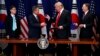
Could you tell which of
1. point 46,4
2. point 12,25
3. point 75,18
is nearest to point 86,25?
point 75,18

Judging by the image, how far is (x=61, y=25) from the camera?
6477 mm

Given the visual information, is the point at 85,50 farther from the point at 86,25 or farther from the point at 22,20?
the point at 22,20

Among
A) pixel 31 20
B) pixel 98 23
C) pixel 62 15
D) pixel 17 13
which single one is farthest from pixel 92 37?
pixel 17 13

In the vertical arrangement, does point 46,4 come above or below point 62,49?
above

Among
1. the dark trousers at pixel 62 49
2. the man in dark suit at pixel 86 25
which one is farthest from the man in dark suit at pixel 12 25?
the man in dark suit at pixel 86 25

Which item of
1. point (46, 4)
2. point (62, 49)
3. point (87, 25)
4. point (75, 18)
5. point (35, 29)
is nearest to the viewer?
point (87, 25)

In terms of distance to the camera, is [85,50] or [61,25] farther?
[85,50]

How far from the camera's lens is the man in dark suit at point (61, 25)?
6465 mm

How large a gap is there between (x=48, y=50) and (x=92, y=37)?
3.66 ft

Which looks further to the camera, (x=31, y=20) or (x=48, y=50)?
(x=48, y=50)

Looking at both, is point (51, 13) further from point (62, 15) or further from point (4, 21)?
point (4, 21)

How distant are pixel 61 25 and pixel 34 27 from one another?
63 cm

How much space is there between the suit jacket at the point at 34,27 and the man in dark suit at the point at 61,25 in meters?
0.41

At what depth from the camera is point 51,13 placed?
6875 mm
